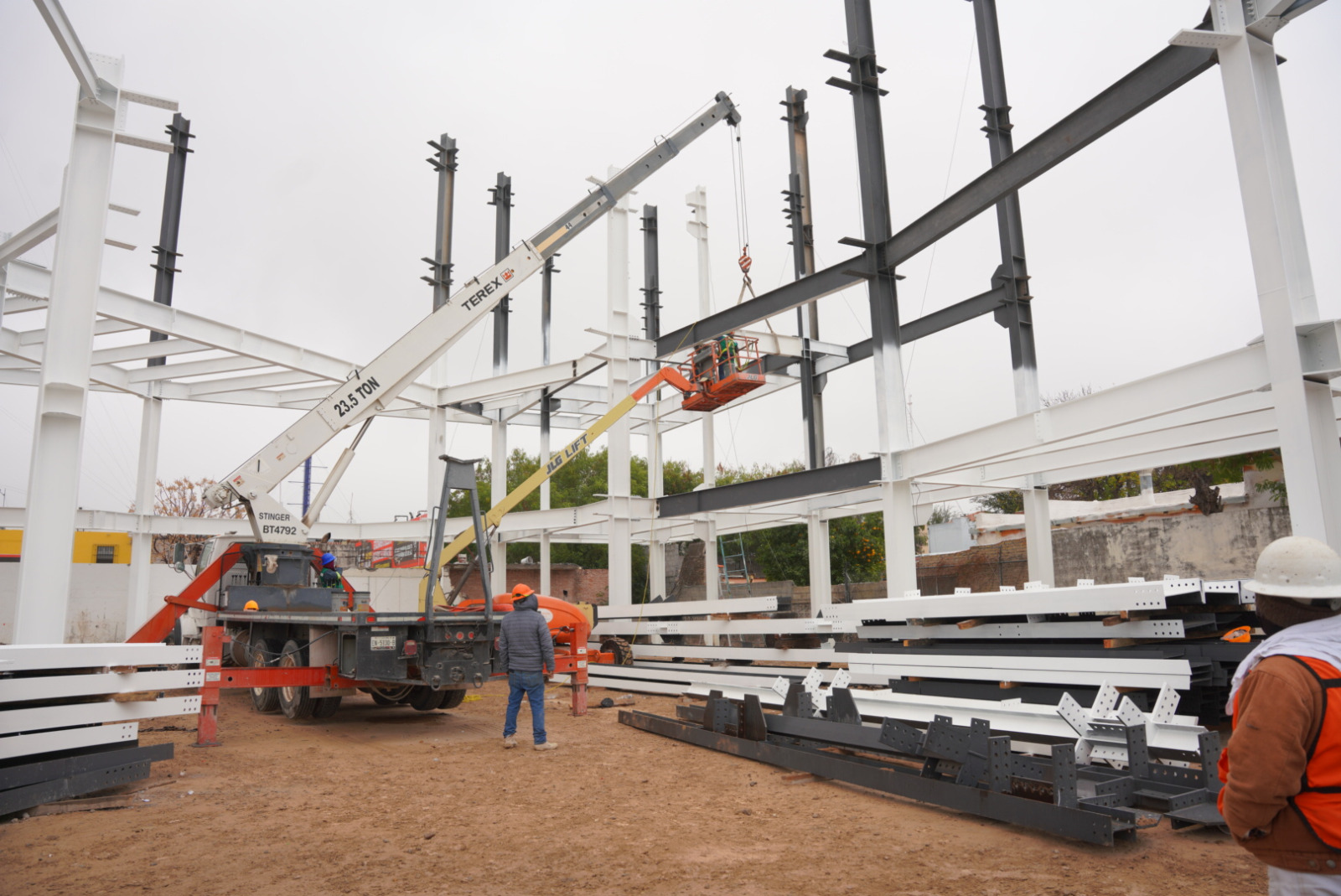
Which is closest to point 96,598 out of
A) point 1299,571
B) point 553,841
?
point 553,841

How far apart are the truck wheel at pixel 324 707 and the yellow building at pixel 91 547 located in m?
21.6

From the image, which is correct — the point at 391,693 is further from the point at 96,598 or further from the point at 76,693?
the point at 96,598

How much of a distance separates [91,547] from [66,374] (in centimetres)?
2588

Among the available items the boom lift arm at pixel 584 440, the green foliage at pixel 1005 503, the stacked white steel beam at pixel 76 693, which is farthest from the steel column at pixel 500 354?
the green foliage at pixel 1005 503

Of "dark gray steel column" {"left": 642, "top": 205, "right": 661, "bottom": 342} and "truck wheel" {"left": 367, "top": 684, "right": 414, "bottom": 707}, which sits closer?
"truck wheel" {"left": 367, "top": 684, "right": 414, "bottom": 707}

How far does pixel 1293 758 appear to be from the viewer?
2396 mm

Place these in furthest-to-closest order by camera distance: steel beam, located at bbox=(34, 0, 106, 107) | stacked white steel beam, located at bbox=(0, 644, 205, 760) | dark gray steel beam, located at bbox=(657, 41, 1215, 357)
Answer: dark gray steel beam, located at bbox=(657, 41, 1215, 357) < steel beam, located at bbox=(34, 0, 106, 107) < stacked white steel beam, located at bbox=(0, 644, 205, 760)

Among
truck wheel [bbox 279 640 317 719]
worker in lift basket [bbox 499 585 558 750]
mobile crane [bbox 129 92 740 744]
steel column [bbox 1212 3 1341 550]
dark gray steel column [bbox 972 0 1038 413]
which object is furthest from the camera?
dark gray steel column [bbox 972 0 1038 413]

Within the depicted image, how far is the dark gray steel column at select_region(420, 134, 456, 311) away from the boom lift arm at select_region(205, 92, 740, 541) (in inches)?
335

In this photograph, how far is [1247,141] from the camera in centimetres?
802

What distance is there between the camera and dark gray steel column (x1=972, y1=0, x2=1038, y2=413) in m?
15.5

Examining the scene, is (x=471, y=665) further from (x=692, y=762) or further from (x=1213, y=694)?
(x=1213, y=694)

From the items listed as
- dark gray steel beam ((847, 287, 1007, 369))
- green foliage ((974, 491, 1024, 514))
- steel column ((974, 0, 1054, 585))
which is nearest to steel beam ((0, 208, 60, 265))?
dark gray steel beam ((847, 287, 1007, 369))

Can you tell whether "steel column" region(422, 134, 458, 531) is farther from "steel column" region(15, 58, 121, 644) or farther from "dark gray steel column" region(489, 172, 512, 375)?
"steel column" region(15, 58, 121, 644)
